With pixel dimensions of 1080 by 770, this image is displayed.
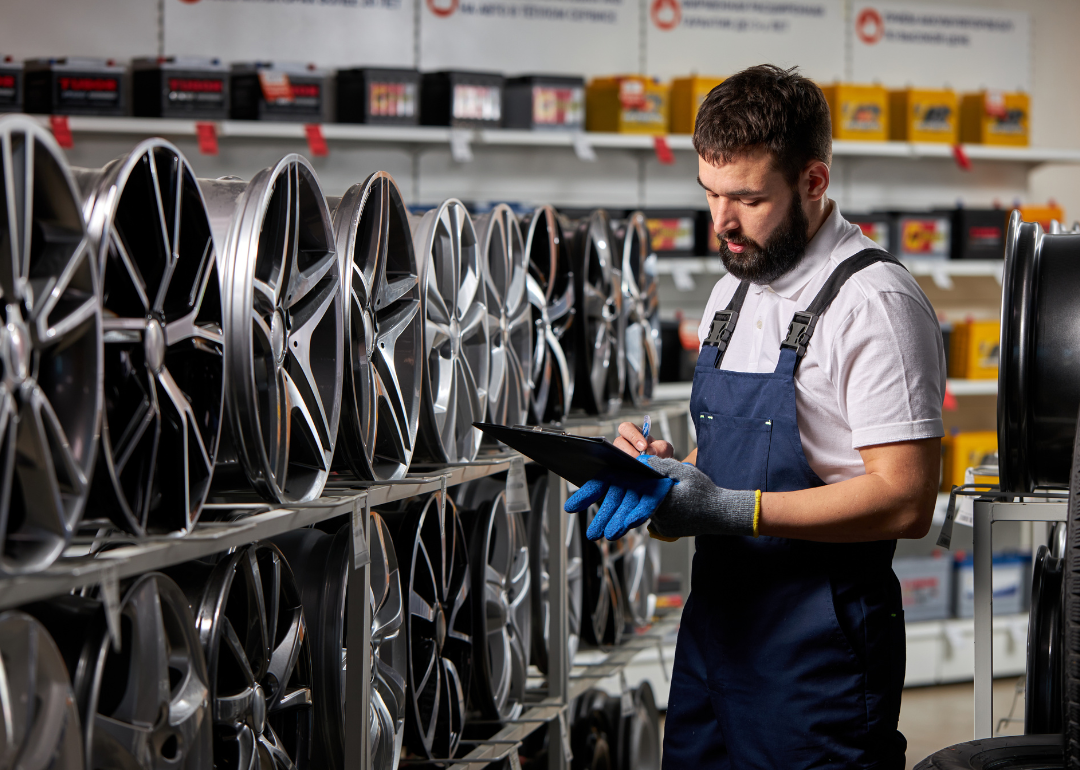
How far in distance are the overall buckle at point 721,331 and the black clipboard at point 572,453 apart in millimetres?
416

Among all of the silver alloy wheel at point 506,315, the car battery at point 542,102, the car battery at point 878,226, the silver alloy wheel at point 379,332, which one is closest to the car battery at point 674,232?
the car battery at point 542,102

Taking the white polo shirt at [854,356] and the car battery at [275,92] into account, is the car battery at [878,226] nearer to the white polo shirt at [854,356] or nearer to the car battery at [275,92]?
the car battery at [275,92]

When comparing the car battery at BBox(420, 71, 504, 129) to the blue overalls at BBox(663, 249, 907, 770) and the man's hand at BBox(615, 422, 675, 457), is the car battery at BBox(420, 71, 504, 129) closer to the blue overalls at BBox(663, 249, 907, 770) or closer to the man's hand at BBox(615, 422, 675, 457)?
the man's hand at BBox(615, 422, 675, 457)

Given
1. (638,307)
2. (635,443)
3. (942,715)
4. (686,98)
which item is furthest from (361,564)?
(942,715)

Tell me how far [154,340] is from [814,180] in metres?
1.19

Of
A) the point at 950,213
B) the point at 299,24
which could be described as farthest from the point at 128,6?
the point at 950,213

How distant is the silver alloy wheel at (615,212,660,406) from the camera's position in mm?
3291

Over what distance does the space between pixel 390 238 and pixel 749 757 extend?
122 cm

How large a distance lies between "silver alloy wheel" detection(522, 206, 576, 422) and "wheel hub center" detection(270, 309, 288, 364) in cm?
115

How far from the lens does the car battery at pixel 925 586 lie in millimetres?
5336

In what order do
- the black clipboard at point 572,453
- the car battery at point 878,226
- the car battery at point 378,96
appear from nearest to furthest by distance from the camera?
the black clipboard at point 572,453 < the car battery at point 378,96 < the car battery at point 878,226

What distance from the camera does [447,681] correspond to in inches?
93.2

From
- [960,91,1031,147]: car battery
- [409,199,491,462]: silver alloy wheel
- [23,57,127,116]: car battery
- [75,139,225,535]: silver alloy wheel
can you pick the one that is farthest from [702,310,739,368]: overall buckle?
[960,91,1031,147]: car battery

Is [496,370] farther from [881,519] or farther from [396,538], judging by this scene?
[881,519]
